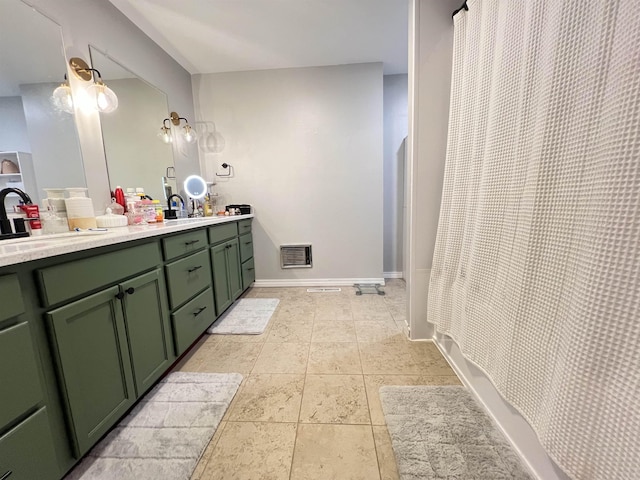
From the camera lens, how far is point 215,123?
2.93 metres

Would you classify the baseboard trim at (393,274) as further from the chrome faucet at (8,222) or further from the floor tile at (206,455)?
the chrome faucet at (8,222)

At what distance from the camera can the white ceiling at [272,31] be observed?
6.20ft

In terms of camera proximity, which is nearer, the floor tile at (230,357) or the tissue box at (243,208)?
the floor tile at (230,357)

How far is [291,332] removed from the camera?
6.52 feet

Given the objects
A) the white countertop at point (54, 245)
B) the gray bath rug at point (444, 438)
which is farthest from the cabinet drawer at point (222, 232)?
the gray bath rug at point (444, 438)

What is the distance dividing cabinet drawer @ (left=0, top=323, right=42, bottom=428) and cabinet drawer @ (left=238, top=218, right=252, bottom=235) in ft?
6.25

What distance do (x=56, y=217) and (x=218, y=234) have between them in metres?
0.95

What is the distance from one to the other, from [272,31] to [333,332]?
8.43 feet

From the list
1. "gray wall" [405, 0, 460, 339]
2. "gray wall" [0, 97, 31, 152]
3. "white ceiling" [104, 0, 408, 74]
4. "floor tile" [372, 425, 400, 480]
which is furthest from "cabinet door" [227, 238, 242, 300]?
"white ceiling" [104, 0, 408, 74]

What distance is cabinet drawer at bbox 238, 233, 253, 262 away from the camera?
8.74 ft

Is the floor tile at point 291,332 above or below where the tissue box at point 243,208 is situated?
below

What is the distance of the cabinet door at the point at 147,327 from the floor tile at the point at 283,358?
53 centimetres

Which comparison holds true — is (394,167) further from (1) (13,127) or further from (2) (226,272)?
(1) (13,127)

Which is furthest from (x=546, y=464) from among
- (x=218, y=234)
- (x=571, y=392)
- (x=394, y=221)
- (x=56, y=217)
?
(x=394, y=221)
